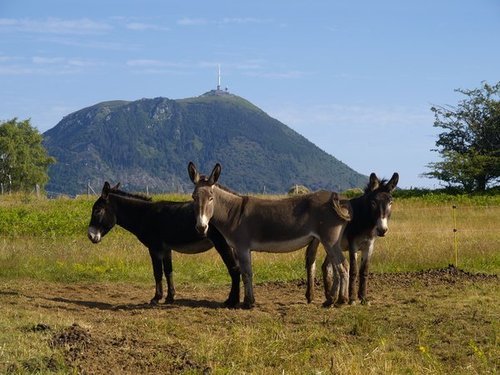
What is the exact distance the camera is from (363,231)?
44.9 ft

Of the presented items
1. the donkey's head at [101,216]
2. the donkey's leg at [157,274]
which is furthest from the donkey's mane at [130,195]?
the donkey's leg at [157,274]

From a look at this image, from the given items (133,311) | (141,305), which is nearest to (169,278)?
(141,305)

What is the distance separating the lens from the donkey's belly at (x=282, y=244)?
1325 cm

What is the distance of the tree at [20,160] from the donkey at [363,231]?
78.7 m

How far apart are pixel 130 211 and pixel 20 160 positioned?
80.4 m

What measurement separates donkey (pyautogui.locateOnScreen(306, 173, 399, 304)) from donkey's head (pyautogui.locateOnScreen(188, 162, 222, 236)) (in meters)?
2.13

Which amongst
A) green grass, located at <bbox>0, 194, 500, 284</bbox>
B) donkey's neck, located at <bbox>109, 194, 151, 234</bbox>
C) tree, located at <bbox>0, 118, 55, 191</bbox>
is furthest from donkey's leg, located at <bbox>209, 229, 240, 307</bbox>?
tree, located at <bbox>0, 118, 55, 191</bbox>

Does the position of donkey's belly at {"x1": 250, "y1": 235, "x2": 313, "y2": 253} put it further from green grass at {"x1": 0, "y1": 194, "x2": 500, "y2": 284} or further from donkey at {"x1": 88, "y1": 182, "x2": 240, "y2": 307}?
green grass at {"x1": 0, "y1": 194, "x2": 500, "y2": 284}

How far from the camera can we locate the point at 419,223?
27.1m

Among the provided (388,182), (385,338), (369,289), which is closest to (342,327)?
(385,338)

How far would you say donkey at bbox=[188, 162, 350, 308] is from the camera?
43.3ft

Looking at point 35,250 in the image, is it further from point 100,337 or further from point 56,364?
point 56,364

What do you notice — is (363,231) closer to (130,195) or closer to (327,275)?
(327,275)

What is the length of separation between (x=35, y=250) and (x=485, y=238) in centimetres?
1237
